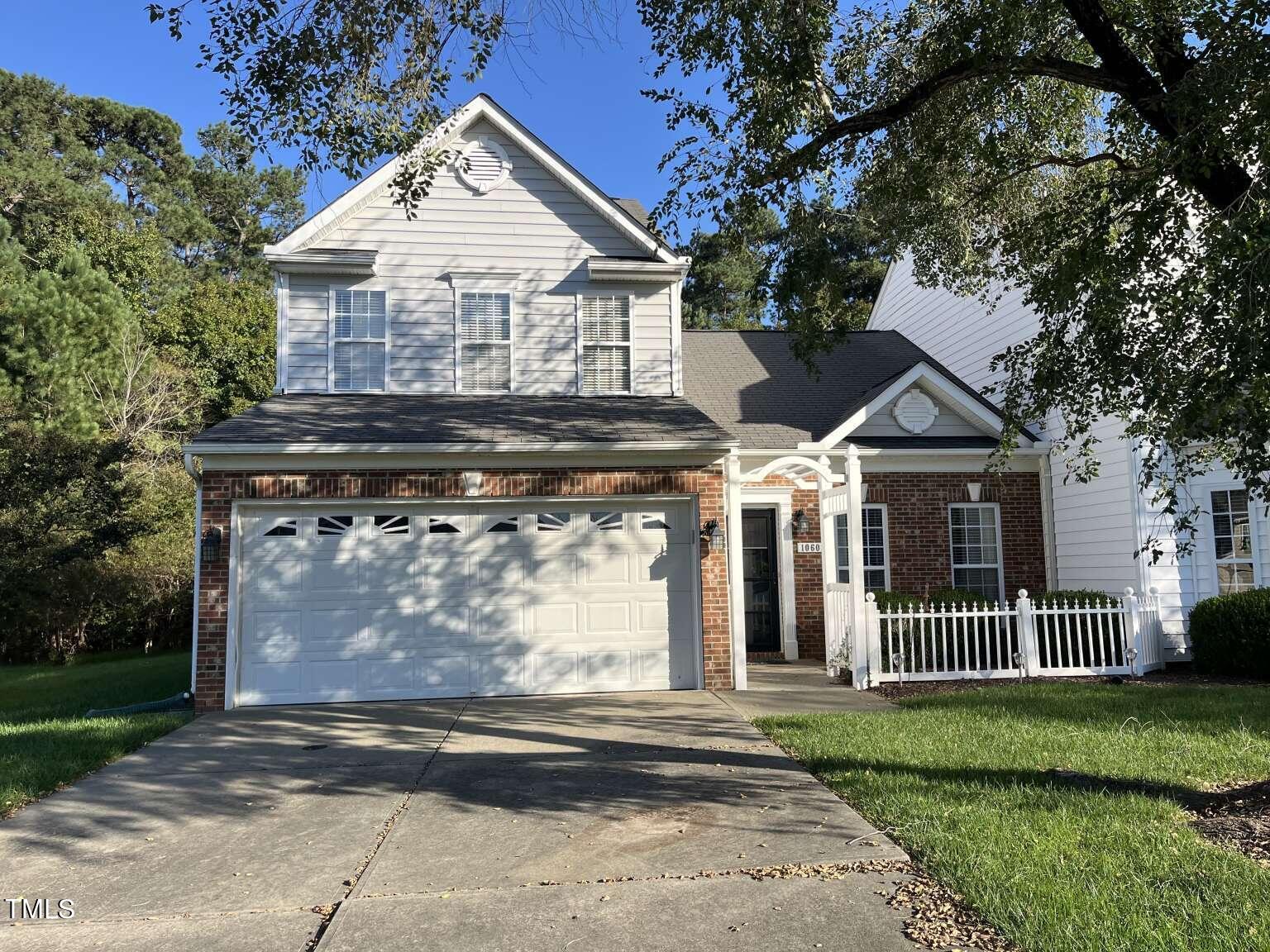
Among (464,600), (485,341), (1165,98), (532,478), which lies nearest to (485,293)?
(485,341)

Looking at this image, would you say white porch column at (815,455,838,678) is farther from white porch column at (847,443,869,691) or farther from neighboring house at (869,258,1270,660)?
neighboring house at (869,258,1270,660)

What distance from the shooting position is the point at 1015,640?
11977 millimetres

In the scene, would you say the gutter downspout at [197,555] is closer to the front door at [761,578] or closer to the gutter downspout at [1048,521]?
the front door at [761,578]

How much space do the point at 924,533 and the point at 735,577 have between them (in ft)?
15.0

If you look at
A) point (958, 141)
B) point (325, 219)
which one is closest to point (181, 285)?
point (325, 219)

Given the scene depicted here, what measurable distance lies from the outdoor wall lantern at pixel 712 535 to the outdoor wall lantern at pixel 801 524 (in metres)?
3.26

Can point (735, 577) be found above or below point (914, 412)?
below

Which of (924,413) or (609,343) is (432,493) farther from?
(924,413)

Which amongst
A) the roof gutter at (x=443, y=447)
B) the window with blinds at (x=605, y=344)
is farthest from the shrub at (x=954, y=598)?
the window with blinds at (x=605, y=344)

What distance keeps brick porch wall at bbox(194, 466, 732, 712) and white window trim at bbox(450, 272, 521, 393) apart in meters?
2.31

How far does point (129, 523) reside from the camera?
18.4 m

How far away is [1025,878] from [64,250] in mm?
32641

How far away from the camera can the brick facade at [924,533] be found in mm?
13812

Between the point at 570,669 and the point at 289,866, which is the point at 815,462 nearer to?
the point at 570,669
